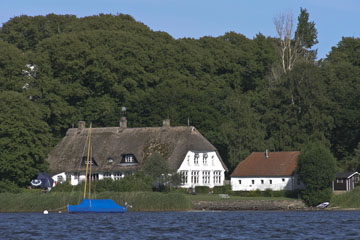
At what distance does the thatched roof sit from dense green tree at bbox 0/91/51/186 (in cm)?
1014

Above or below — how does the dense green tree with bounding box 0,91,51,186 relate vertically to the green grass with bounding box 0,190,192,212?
above

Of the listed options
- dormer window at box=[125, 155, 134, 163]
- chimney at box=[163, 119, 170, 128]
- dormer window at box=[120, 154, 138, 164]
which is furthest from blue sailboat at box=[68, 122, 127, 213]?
chimney at box=[163, 119, 170, 128]

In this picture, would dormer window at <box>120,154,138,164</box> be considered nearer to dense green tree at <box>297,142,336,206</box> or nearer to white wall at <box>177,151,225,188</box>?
white wall at <box>177,151,225,188</box>

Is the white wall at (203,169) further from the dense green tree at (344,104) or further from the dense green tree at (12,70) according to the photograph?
the dense green tree at (12,70)

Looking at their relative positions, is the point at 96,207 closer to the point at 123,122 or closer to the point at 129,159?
the point at 129,159

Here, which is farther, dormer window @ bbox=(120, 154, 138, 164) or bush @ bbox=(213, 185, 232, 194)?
dormer window @ bbox=(120, 154, 138, 164)

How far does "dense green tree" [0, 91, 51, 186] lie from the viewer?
248 ft

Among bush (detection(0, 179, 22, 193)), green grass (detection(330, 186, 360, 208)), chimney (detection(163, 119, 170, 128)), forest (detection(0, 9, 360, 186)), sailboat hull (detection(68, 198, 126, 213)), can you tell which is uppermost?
forest (detection(0, 9, 360, 186))

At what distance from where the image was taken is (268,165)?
84.8 m

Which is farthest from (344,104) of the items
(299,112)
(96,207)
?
(96,207)

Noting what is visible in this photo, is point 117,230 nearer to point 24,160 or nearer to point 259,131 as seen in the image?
point 24,160

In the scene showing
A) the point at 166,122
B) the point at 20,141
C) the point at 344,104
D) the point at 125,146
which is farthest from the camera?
the point at 344,104

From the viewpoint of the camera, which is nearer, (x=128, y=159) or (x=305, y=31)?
(x=128, y=159)

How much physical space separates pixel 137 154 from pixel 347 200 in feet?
80.6
